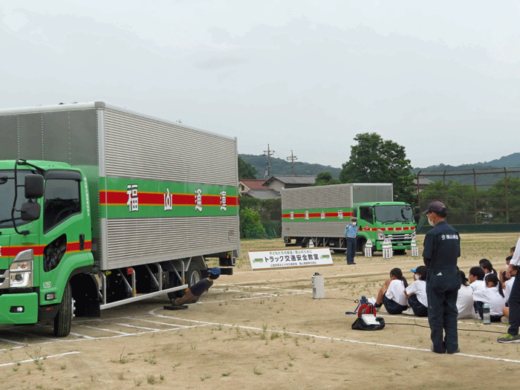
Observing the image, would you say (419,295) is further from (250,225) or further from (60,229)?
(250,225)

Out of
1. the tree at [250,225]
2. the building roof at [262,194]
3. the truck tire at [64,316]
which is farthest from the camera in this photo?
the building roof at [262,194]

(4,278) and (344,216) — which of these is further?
(344,216)

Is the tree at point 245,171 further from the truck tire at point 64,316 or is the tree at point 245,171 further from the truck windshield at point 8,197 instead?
the truck windshield at point 8,197

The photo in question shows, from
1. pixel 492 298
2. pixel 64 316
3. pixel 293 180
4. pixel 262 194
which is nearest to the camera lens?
pixel 64 316

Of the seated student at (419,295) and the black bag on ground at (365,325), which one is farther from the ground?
the seated student at (419,295)

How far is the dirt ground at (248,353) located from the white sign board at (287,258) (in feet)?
27.6

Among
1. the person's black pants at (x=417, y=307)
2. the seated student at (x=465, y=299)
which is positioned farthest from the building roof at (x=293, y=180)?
the seated student at (x=465, y=299)

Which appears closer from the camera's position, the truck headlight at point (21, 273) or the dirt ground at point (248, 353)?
the dirt ground at point (248, 353)

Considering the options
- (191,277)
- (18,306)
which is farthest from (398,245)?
(18,306)

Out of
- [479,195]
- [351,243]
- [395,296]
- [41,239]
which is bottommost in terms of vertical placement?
[395,296]

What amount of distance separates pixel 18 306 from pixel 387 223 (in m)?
Result: 22.8

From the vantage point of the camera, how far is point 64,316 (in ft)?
33.9

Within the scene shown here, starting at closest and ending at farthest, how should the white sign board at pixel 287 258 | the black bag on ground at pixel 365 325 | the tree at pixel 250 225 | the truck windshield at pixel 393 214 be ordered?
the black bag on ground at pixel 365 325
the white sign board at pixel 287 258
the truck windshield at pixel 393 214
the tree at pixel 250 225

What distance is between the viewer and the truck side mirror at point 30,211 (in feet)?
30.5
